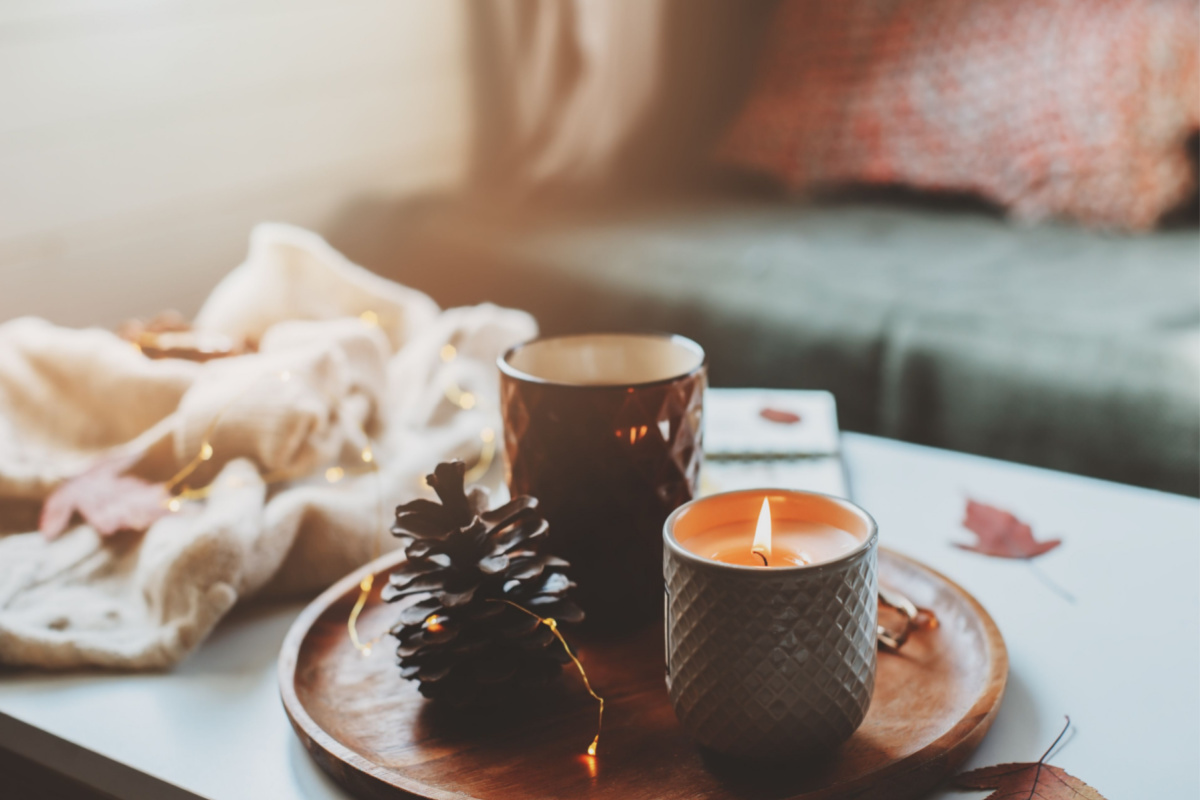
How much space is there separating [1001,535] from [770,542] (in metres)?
0.29

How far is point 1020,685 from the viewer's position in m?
0.51

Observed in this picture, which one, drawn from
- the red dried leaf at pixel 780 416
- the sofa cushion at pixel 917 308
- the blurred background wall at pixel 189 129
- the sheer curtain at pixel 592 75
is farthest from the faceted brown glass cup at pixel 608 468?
the sheer curtain at pixel 592 75

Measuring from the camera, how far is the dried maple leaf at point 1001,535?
0.66 metres

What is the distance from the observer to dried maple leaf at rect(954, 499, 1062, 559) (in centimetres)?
66

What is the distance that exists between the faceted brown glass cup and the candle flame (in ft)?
0.29

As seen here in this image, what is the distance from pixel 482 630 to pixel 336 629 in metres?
0.12

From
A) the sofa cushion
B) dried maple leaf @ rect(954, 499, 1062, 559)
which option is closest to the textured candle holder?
dried maple leaf @ rect(954, 499, 1062, 559)

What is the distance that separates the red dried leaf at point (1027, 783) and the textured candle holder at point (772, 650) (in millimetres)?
60

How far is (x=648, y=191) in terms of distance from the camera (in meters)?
1.97

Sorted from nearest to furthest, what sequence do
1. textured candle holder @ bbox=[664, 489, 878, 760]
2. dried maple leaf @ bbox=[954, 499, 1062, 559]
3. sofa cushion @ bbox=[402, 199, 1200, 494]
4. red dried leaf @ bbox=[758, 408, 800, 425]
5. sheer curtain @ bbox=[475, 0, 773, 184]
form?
textured candle holder @ bbox=[664, 489, 878, 760], dried maple leaf @ bbox=[954, 499, 1062, 559], red dried leaf @ bbox=[758, 408, 800, 425], sofa cushion @ bbox=[402, 199, 1200, 494], sheer curtain @ bbox=[475, 0, 773, 184]

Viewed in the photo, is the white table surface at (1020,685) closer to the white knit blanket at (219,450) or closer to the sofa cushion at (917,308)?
the white knit blanket at (219,450)

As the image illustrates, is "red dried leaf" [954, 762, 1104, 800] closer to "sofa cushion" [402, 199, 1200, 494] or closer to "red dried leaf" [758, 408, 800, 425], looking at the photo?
"red dried leaf" [758, 408, 800, 425]

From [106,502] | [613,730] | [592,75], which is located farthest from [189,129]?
[613,730]

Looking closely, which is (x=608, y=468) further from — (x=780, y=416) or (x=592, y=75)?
(x=592, y=75)
